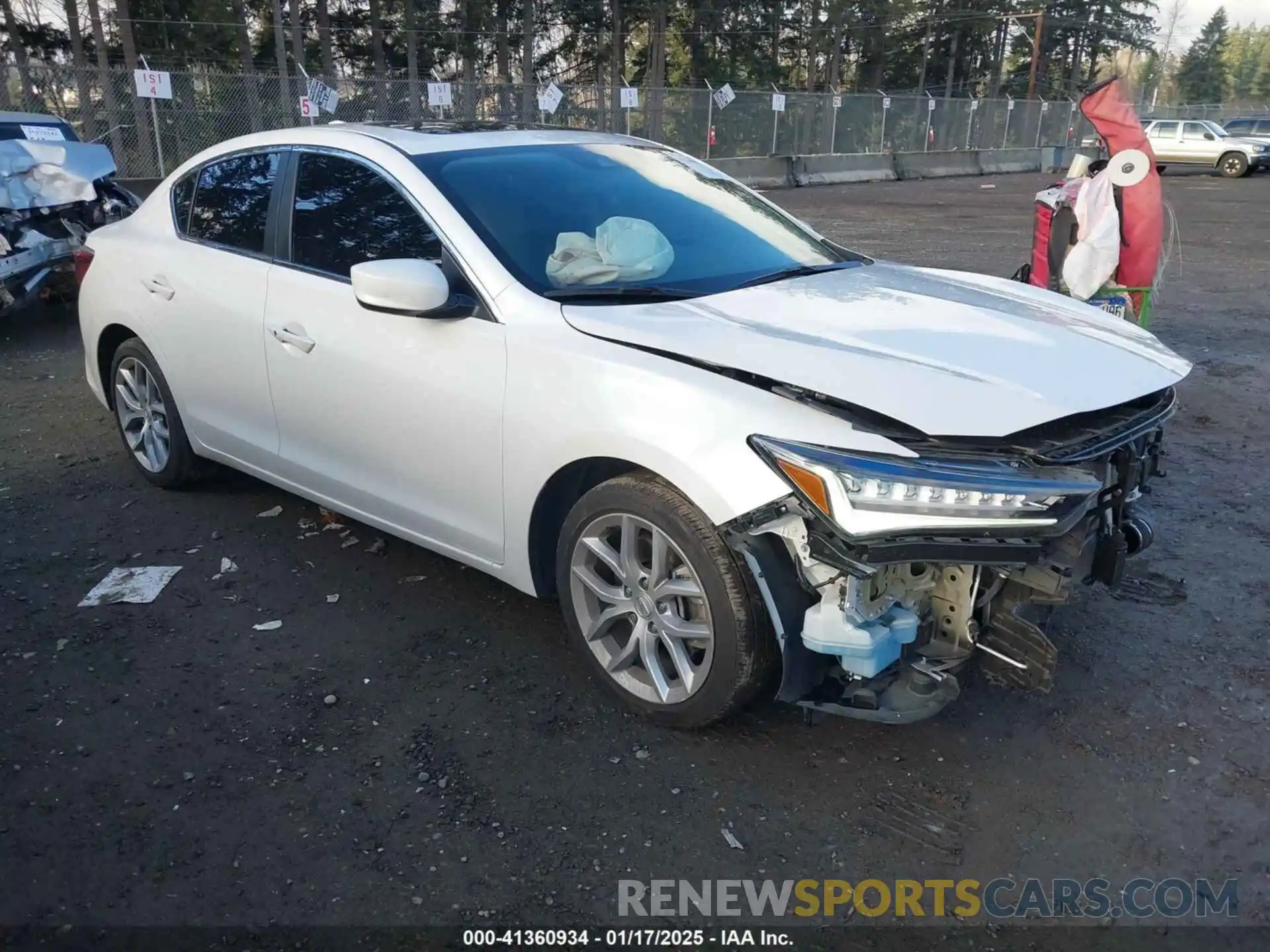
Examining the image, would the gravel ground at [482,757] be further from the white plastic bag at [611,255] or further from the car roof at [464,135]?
the car roof at [464,135]

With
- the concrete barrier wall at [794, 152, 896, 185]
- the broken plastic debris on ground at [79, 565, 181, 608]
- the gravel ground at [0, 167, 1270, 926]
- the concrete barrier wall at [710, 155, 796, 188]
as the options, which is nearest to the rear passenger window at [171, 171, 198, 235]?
the gravel ground at [0, 167, 1270, 926]

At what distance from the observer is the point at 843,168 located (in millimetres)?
28312

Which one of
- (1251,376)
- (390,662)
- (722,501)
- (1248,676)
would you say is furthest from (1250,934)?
(1251,376)

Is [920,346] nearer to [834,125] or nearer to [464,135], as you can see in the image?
[464,135]

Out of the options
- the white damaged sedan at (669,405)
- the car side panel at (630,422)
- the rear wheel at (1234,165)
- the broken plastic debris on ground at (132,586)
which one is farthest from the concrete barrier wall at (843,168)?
the car side panel at (630,422)

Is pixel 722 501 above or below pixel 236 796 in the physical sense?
above

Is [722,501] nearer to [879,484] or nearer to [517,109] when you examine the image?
[879,484]

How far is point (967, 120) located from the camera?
36562mm

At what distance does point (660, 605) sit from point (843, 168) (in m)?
27.4

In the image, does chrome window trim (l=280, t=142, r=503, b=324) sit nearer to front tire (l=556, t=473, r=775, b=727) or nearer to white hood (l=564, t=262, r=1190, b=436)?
white hood (l=564, t=262, r=1190, b=436)

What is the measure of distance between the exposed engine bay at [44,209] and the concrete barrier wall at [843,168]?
64.8 ft

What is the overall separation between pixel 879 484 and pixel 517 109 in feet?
75.7

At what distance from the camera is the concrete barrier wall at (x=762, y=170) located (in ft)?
81.8

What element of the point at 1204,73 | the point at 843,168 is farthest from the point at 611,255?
the point at 1204,73
